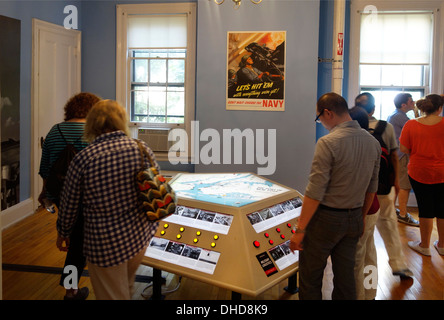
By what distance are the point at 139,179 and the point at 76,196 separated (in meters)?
0.33

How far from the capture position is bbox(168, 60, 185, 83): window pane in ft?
19.8

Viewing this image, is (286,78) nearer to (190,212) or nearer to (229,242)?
(190,212)

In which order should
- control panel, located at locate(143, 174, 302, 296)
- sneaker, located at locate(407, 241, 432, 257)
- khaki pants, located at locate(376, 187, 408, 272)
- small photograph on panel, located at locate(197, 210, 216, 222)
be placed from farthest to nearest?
sneaker, located at locate(407, 241, 432, 257) < khaki pants, located at locate(376, 187, 408, 272) < small photograph on panel, located at locate(197, 210, 216, 222) < control panel, located at locate(143, 174, 302, 296)

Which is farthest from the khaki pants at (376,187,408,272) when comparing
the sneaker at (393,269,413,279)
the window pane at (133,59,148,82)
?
the window pane at (133,59,148,82)

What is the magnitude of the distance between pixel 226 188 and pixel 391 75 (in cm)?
398

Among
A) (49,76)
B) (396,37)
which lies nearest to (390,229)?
(396,37)

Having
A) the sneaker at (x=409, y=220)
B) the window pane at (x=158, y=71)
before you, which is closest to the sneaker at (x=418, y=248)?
the sneaker at (x=409, y=220)

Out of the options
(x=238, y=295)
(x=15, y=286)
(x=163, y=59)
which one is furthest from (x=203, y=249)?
(x=163, y=59)

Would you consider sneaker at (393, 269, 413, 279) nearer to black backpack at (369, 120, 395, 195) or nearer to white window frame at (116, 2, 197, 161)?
black backpack at (369, 120, 395, 195)

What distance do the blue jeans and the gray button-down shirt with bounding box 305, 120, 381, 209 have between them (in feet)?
0.27

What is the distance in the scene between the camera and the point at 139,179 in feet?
6.52

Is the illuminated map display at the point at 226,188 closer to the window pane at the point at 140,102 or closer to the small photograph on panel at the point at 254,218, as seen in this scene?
the small photograph on panel at the point at 254,218

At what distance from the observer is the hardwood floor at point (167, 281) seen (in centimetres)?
313

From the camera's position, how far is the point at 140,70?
616 cm
